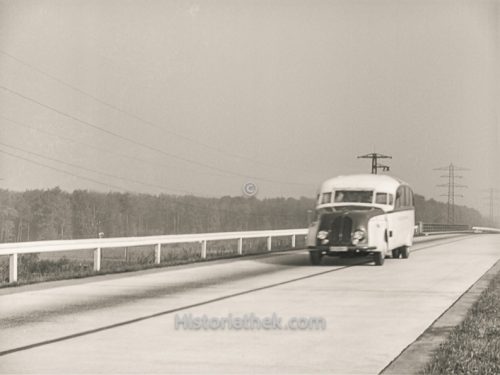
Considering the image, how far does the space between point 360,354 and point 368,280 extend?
10194 millimetres

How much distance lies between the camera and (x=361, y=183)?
2581 cm

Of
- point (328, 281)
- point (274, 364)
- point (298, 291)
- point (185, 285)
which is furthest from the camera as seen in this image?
point (328, 281)

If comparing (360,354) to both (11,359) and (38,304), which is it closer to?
(11,359)

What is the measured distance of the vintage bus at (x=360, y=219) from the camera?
2372 centimetres

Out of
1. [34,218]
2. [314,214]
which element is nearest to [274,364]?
[314,214]

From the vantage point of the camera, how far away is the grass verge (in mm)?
8234

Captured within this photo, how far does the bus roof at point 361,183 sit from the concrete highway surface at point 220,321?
4.40 meters

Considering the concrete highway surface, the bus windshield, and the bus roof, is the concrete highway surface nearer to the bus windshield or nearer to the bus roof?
the bus windshield

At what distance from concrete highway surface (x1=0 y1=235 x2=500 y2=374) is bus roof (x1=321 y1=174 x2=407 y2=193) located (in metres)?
4.40

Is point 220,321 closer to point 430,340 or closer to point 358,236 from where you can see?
point 430,340

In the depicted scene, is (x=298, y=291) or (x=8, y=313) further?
(x=298, y=291)

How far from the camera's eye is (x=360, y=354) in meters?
9.09

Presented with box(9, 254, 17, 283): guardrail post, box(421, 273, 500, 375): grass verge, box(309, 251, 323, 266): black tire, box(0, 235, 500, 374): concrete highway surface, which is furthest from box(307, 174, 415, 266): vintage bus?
box(421, 273, 500, 375): grass verge

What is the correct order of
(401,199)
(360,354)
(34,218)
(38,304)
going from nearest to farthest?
1. (360,354)
2. (38,304)
3. (401,199)
4. (34,218)
